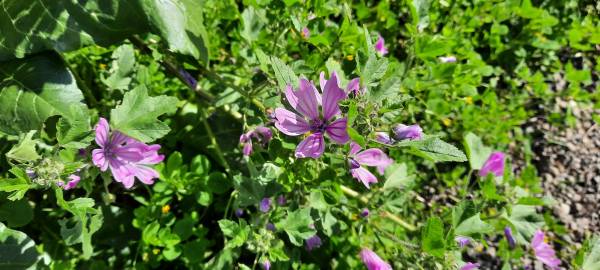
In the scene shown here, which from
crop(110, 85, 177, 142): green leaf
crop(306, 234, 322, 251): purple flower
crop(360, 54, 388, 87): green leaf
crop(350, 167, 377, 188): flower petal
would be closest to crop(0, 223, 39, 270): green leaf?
crop(110, 85, 177, 142): green leaf

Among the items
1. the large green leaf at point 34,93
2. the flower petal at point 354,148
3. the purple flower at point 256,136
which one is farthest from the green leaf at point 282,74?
the large green leaf at point 34,93

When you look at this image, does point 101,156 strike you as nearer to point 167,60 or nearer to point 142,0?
point 142,0

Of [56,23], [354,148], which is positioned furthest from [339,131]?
[56,23]

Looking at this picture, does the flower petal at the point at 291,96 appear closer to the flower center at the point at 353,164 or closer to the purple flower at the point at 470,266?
the flower center at the point at 353,164

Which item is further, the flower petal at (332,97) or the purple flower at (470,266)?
the purple flower at (470,266)

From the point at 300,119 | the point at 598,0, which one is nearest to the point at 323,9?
the point at 300,119

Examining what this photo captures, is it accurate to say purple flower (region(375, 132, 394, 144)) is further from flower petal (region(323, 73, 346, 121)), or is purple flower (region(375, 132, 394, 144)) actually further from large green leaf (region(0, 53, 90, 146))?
large green leaf (region(0, 53, 90, 146))

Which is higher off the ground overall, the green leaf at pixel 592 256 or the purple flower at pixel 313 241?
the green leaf at pixel 592 256
